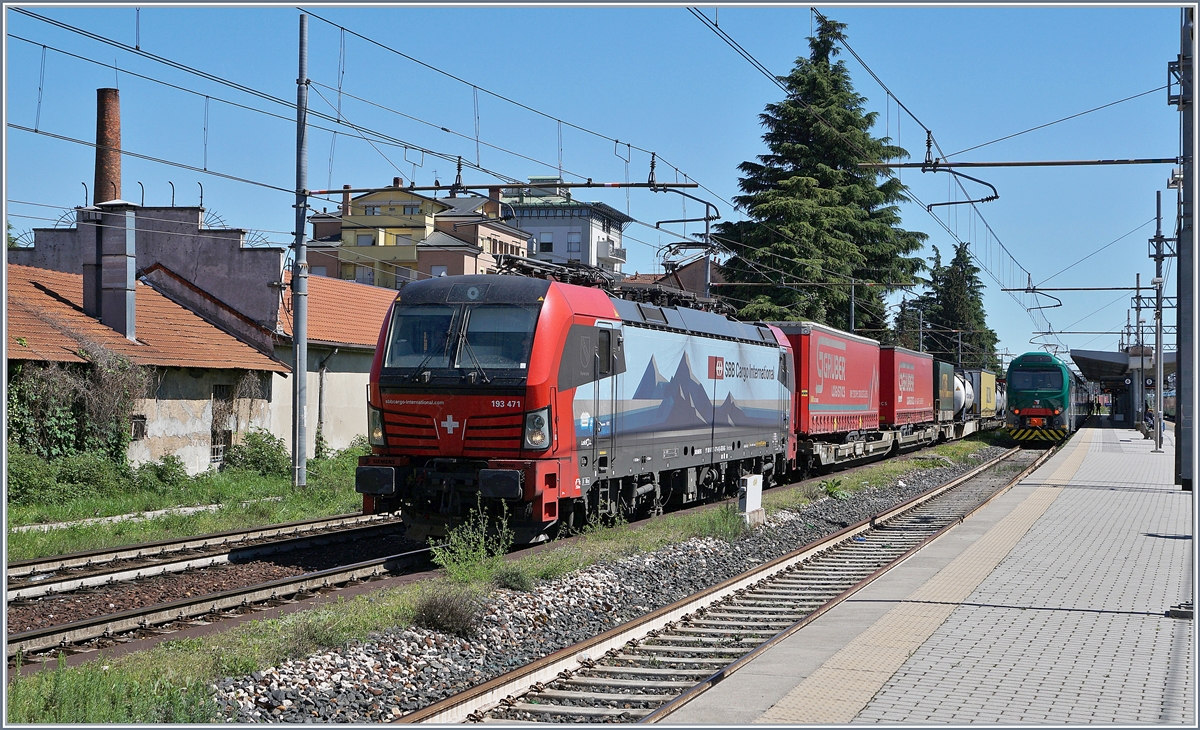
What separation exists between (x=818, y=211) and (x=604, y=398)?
34621 millimetres

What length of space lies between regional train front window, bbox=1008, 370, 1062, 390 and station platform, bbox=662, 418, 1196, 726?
29.8m

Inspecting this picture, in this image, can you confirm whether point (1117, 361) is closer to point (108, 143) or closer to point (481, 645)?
point (108, 143)

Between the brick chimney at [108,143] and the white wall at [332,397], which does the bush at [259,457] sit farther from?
the brick chimney at [108,143]

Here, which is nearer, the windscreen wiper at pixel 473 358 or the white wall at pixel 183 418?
the windscreen wiper at pixel 473 358

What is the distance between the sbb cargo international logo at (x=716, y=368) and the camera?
63.5ft

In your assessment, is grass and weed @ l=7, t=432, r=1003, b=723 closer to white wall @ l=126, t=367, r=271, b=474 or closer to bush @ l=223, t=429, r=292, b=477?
white wall @ l=126, t=367, r=271, b=474

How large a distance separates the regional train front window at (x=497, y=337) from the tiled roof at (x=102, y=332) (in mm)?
10091

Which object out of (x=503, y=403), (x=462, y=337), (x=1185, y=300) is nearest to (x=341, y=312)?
Result: (x=462, y=337)

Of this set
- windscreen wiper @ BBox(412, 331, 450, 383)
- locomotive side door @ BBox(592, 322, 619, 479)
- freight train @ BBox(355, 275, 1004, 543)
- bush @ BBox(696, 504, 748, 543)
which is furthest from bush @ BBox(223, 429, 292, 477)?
locomotive side door @ BBox(592, 322, 619, 479)

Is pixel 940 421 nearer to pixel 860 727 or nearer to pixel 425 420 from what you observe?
pixel 425 420

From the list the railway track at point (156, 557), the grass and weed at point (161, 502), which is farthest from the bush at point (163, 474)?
the railway track at point (156, 557)

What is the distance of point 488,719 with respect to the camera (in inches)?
303

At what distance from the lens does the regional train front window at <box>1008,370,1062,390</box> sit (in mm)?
45438

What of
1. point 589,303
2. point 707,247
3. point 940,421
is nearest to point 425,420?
point 589,303
